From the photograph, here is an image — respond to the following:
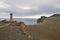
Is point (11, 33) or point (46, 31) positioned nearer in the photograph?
point (11, 33)

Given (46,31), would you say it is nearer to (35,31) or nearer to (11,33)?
(35,31)

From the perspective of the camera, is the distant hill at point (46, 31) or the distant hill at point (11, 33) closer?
the distant hill at point (11, 33)

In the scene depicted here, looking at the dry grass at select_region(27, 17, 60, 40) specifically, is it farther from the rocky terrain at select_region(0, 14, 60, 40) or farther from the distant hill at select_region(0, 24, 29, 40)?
the distant hill at select_region(0, 24, 29, 40)

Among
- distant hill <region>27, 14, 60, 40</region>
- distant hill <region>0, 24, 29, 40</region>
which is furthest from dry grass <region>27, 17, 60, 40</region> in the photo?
distant hill <region>0, 24, 29, 40</region>

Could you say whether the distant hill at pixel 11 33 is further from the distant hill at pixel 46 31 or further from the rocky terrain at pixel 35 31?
the distant hill at pixel 46 31

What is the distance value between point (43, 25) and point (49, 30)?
1.59 ft

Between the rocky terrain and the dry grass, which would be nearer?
the rocky terrain

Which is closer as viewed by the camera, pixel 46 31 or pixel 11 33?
pixel 11 33

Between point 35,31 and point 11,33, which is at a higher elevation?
point 11,33

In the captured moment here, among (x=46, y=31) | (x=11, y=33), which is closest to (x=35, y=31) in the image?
(x=46, y=31)

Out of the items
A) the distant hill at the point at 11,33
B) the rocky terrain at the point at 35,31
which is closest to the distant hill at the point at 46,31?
the rocky terrain at the point at 35,31

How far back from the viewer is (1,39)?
454 cm

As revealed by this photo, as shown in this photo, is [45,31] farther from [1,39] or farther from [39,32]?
[1,39]

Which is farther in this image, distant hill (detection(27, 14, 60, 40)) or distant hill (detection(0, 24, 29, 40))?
distant hill (detection(27, 14, 60, 40))
